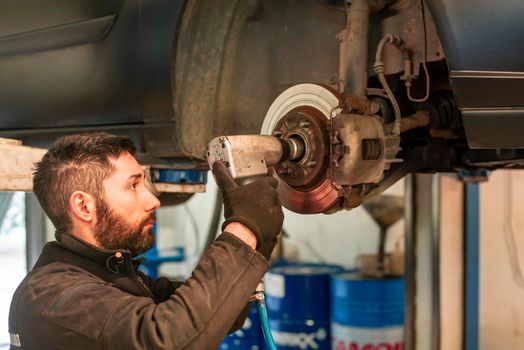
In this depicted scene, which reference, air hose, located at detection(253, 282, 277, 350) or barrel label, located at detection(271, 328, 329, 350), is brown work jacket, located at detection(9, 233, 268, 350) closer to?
air hose, located at detection(253, 282, 277, 350)

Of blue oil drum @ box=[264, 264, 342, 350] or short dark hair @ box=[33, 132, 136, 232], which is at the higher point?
short dark hair @ box=[33, 132, 136, 232]

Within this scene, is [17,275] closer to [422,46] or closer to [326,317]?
[326,317]

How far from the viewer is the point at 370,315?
1.99m

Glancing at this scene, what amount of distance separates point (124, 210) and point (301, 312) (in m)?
1.40

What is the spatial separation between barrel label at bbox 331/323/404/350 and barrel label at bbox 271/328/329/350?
0.13 m

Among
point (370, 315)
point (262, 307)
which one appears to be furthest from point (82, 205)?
point (370, 315)

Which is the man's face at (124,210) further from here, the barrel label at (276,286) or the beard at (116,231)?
the barrel label at (276,286)

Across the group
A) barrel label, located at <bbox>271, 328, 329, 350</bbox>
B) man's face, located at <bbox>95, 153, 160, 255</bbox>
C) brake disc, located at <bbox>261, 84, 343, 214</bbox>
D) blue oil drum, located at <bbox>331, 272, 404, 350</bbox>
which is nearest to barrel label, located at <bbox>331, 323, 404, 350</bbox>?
blue oil drum, located at <bbox>331, 272, 404, 350</bbox>

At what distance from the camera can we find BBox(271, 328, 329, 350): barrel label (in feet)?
6.92

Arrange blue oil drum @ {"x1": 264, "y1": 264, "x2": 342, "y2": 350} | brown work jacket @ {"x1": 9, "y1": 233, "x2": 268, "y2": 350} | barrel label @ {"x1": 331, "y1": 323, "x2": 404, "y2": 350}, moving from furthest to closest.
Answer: blue oil drum @ {"x1": 264, "y1": 264, "x2": 342, "y2": 350}
barrel label @ {"x1": 331, "y1": 323, "x2": 404, "y2": 350}
brown work jacket @ {"x1": 9, "y1": 233, "x2": 268, "y2": 350}

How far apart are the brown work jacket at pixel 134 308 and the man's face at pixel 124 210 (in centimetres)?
7

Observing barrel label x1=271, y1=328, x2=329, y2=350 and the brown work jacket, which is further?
barrel label x1=271, y1=328, x2=329, y2=350

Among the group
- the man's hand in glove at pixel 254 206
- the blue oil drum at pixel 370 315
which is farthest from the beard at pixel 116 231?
the blue oil drum at pixel 370 315

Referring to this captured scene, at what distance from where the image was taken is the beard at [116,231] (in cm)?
85
